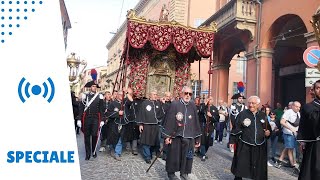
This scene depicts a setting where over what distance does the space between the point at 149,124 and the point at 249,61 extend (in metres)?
9.14

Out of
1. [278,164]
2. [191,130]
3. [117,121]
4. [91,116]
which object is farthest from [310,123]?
[117,121]

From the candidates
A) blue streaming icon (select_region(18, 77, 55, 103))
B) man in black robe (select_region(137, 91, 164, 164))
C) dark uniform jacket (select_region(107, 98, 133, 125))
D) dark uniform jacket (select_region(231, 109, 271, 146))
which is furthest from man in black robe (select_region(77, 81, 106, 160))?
blue streaming icon (select_region(18, 77, 55, 103))

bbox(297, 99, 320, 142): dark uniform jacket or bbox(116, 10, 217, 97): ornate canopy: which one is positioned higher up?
bbox(116, 10, 217, 97): ornate canopy

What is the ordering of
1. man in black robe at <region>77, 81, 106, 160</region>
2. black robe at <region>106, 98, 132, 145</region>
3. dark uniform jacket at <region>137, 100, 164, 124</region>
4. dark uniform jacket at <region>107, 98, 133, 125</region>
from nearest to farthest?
1. man in black robe at <region>77, 81, 106, 160</region>
2. dark uniform jacket at <region>137, 100, 164, 124</region>
3. black robe at <region>106, 98, 132, 145</region>
4. dark uniform jacket at <region>107, 98, 133, 125</region>

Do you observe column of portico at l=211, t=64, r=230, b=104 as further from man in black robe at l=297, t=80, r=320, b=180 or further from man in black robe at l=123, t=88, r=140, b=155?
man in black robe at l=297, t=80, r=320, b=180

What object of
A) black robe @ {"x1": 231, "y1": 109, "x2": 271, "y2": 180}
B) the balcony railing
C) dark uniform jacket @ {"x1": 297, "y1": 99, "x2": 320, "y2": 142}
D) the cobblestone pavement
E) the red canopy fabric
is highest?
the balcony railing

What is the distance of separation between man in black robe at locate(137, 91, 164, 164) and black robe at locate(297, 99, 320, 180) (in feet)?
14.9

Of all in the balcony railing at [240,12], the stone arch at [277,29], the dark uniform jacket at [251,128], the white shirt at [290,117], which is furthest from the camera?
A: the balcony railing at [240,12]

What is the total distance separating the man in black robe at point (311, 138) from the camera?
15.6 ft

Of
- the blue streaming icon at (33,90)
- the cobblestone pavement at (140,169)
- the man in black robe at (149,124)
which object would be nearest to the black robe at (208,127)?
the cobblestone pavement at (140,169)

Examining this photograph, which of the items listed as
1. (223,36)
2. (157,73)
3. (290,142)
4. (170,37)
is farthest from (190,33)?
(223,36)

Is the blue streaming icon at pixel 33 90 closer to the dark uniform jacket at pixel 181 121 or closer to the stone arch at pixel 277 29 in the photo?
the dark uniform jacket at pixel 181 121

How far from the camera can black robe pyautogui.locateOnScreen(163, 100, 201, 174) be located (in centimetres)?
632

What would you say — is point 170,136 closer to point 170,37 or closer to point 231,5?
point 170,37
